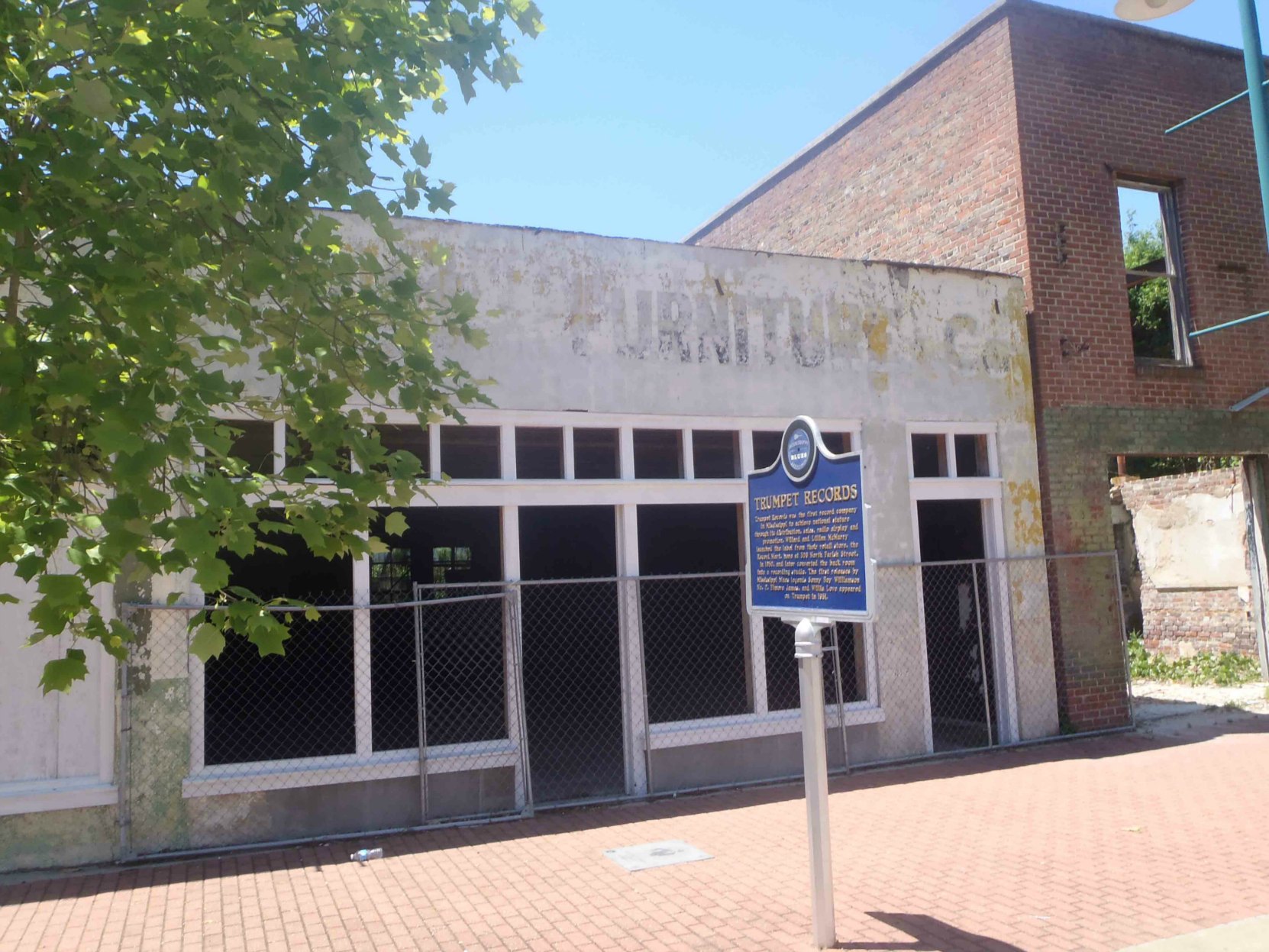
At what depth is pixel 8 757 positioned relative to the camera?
7.14 m

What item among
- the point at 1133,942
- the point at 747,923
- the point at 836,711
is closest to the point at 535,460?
the point at 836,711

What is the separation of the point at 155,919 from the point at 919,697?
7132 millimetres

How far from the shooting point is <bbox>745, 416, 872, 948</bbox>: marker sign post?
519 centimetres

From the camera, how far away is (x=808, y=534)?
5570 mm

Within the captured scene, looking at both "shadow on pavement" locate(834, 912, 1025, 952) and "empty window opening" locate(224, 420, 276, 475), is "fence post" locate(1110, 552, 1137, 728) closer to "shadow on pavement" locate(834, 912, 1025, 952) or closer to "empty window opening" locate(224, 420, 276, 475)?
"shadow on pavement" locate(834, 912, 1025, 952)

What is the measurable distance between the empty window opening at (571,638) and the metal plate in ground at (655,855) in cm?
322

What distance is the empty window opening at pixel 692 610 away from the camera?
47.6 ft

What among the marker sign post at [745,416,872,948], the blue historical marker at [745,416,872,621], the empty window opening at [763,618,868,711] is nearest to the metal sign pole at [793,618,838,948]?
the marker sign post at [745,416,872,948]

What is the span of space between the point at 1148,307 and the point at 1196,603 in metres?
11.9

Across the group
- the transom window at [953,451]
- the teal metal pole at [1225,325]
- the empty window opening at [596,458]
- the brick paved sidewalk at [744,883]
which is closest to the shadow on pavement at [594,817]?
the brick paved sidewalk at [744,883]

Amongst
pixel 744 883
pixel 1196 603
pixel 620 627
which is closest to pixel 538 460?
pixel 620 627

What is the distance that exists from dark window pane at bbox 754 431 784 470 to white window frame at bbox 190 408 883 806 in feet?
1.45

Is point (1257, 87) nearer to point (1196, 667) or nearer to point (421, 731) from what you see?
point (421, 731)

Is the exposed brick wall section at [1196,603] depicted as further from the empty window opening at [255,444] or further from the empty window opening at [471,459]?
the empty window opening at [255,444]
